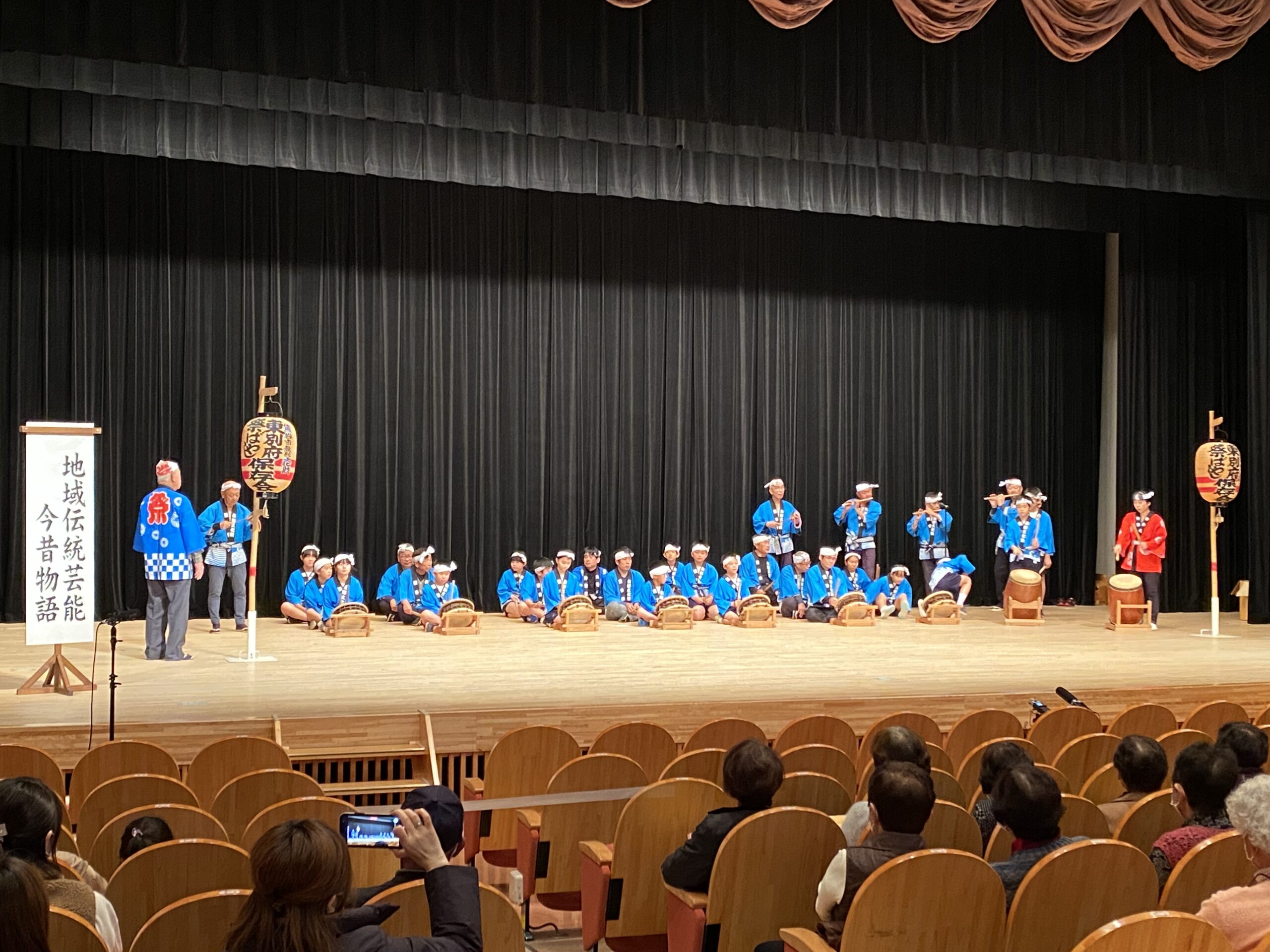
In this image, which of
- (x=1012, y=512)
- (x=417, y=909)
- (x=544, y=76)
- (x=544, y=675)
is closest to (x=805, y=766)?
(x=417, y=909)

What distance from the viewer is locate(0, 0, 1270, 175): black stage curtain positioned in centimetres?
891

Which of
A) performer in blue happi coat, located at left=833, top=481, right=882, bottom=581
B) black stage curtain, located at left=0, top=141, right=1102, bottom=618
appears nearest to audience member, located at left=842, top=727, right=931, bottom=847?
black stage curtain, located at left=0, top=141, right=1102, bottom=618

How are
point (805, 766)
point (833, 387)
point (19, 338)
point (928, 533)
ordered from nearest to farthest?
1. point (805, 766)
2. point (19, 338)
3. point (928, 533)
4. point (833, 387)

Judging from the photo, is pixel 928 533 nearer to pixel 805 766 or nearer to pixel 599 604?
pixel 599 604

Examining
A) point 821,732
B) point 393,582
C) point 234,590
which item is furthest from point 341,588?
point 821,732

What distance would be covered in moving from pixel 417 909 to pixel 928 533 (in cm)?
1303

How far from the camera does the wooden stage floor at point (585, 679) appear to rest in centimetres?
741

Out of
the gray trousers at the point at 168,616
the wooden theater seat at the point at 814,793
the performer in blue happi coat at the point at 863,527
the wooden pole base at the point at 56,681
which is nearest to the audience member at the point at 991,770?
the wooden theater seat at the point at 814,793

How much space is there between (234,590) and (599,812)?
28.8 feet

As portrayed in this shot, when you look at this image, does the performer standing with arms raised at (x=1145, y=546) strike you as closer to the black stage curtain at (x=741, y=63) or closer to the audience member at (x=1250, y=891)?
the black stage curtain at (x=741, y=63)

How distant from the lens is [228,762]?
221 inches

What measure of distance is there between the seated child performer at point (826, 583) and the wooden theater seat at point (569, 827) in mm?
9447

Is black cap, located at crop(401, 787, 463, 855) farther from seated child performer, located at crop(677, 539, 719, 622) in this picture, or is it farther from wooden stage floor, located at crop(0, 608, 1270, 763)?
seated child performer, located at crop(677, 539, 719, 622)

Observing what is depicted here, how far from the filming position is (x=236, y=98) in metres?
9.49
